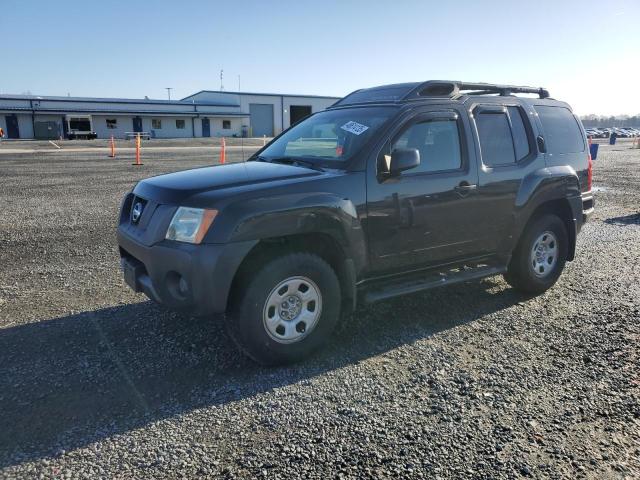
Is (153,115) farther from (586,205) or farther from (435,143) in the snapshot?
(435,143)

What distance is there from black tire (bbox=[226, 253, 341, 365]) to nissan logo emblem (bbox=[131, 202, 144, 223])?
1053 millimetres

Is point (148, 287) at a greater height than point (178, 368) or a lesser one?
greater

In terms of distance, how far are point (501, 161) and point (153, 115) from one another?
6255 cm

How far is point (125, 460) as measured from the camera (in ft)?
8.82

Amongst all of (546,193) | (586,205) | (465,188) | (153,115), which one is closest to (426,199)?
(465,188)

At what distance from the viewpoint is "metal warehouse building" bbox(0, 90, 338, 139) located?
5387cm

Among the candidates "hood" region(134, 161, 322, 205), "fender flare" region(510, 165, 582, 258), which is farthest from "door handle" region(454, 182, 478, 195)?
"hood" region(134, 161, 322, 205)

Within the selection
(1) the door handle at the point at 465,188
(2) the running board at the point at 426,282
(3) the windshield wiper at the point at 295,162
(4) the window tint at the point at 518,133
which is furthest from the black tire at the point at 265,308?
(4) the window tint at the point at 518,133

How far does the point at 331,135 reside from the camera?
14.9 feet

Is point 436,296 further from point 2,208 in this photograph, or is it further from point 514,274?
point 2,208

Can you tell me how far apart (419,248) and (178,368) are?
222 centimetres

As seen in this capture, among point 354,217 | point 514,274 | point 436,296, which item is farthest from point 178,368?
point 514,274

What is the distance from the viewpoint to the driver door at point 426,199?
4.06 m

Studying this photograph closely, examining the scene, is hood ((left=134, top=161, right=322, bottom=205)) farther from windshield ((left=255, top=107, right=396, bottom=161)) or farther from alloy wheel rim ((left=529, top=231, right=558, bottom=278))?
alloy wheel rim ((left=529, top=231, right=558, bottom=278))
